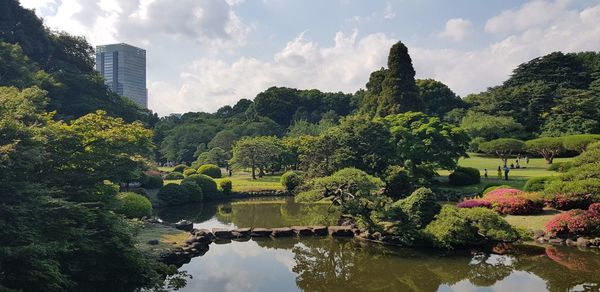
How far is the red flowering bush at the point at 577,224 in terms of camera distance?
15273 mm

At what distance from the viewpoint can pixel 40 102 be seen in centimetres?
1198

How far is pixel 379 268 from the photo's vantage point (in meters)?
A: 12.9

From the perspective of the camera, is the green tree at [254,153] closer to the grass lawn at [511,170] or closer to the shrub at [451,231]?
the grass lawn at [511,170]

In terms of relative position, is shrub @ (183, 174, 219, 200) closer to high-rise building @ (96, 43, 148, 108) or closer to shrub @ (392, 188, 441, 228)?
shrub @ (392, 188, 441, 228)

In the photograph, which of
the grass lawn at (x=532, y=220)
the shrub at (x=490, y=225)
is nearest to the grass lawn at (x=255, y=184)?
the grass lawn at (x=532, y=220)

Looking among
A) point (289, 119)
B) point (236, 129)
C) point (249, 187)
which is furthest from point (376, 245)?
point (289, 119)

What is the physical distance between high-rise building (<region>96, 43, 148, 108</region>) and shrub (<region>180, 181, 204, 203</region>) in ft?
382

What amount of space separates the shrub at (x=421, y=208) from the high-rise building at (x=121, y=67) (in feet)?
436

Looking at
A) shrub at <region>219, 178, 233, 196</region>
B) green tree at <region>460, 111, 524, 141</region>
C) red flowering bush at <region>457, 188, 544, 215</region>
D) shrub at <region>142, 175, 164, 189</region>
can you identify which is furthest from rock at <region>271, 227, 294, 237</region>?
green tree at <region>460, 111, 524, 141</region>

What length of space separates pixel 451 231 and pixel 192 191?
18.7 metres

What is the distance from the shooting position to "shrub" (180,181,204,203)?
28312 millimetres

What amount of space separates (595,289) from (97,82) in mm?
35885

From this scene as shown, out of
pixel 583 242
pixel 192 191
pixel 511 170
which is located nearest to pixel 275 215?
pixel 192 191

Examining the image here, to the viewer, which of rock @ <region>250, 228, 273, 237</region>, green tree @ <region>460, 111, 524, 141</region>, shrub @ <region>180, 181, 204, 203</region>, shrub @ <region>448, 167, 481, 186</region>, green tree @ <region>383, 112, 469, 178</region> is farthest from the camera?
green tree @ <region>460, 111, 524, 141</region>
